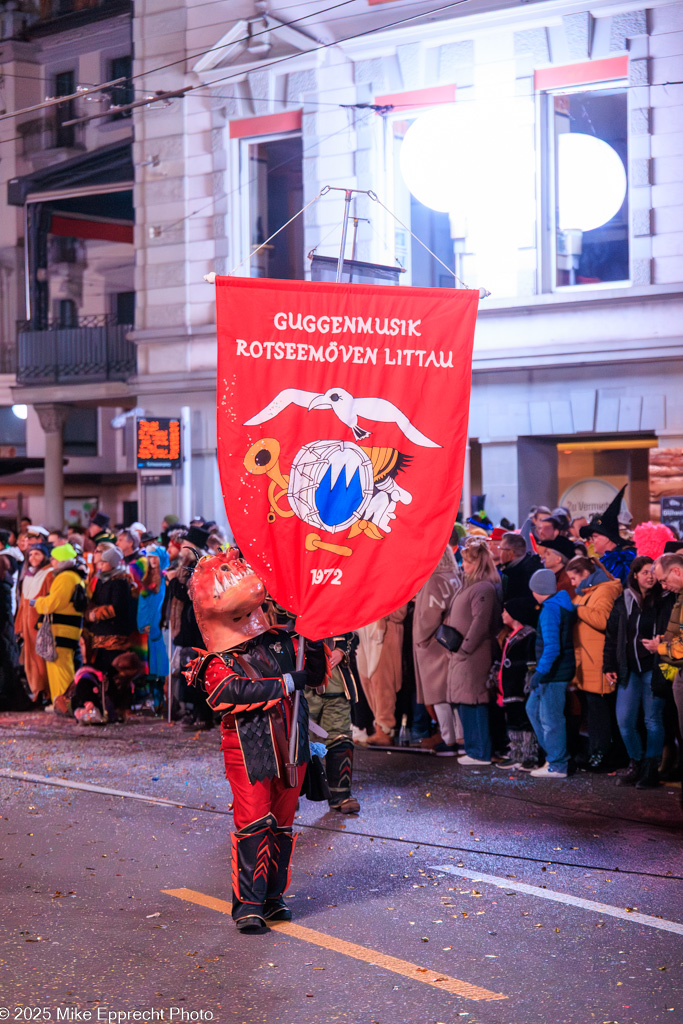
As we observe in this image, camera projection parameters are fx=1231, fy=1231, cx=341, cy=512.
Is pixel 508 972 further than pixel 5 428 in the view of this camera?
No

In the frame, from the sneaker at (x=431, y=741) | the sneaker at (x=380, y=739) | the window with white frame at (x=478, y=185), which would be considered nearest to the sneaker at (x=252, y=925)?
the sneaker at (x=431, y=741)

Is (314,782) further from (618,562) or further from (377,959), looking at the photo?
(618,562)

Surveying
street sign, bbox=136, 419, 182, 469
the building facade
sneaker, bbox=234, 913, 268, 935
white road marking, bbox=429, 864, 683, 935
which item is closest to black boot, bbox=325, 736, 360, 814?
white road marking, bbox=429, 864, 683, 935

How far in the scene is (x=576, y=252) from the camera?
1728cm

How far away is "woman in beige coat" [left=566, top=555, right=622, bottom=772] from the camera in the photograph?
9.35 m

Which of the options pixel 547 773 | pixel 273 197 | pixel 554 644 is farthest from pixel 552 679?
pixel 273 197

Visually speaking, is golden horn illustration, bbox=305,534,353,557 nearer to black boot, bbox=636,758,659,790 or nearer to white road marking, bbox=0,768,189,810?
white road marking, bbox=0,768,189,810

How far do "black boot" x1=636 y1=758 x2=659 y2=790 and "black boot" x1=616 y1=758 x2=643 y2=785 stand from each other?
75 mm

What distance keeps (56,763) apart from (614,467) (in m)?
9.82

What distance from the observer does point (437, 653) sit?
10.4 m

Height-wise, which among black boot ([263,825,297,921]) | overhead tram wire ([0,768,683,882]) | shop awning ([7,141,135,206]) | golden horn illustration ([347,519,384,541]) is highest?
shop awning ([7,141,135,206])

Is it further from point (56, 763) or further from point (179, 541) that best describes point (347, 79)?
point (56, 763)

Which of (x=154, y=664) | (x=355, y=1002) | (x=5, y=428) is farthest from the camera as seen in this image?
(x=5, y=428)

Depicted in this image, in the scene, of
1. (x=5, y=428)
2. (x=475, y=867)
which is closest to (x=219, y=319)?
(x=475, y=867)
